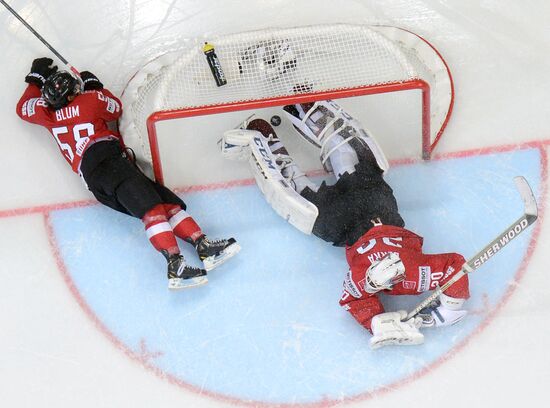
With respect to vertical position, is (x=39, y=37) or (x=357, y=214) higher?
(x=39, y=37)

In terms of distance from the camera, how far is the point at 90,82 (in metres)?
3.91

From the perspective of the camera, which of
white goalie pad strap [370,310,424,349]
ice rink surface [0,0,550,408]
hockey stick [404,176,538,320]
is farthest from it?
ice rink surface [0,0,550,408]

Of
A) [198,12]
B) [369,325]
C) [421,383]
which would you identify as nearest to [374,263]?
[369,325]

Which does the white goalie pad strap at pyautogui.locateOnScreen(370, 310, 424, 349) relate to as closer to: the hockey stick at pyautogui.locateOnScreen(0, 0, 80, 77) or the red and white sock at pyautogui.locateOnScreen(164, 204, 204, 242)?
the red and white sock at pyautogui.locateOnScreen(164, 204, 204, 242)

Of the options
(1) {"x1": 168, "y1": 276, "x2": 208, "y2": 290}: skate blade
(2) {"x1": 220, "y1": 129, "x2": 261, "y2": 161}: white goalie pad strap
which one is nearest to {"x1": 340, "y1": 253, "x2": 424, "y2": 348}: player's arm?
(1) {"x1": 168, "y1": 276, "x2": 208, "y2": 290}: skate blade

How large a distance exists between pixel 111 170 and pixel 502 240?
1.52 meters

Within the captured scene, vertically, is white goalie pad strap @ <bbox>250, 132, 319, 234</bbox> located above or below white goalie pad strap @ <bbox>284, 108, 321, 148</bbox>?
below

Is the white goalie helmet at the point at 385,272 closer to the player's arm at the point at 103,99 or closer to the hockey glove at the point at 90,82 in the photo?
the player's arm at the point at 103,99

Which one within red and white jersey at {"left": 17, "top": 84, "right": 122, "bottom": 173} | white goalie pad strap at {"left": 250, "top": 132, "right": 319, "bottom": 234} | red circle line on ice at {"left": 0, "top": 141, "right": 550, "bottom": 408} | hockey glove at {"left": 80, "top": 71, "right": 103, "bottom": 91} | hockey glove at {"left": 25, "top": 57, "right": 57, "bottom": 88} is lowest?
red circle line on ice at {"left": 0, "top": 141, "right": 550, "bottom": 408}

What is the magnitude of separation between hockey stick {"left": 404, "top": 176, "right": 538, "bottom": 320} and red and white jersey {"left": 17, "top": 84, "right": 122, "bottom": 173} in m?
1.43

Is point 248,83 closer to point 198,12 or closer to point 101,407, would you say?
point 198,12

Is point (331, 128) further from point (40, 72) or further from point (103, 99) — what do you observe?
point (40, 72)

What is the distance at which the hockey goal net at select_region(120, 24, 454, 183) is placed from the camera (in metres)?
3.94

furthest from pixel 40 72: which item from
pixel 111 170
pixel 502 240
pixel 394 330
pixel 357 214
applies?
pixel 502 240
